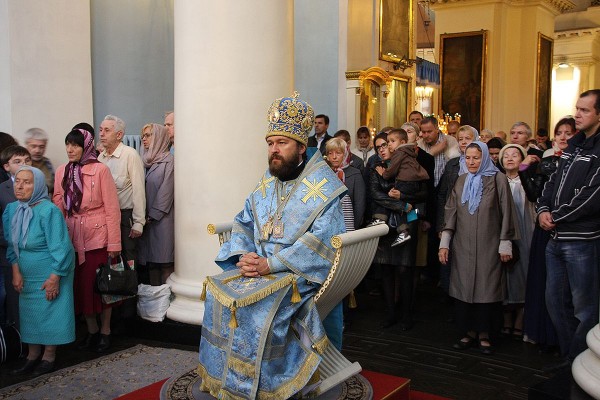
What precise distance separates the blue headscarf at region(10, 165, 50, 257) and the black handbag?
0.66 meters

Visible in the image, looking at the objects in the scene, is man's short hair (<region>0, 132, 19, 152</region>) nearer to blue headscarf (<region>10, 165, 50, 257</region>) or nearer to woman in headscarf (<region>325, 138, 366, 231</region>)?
blue headscarf (<region>10, 165, 50, 257</region>)

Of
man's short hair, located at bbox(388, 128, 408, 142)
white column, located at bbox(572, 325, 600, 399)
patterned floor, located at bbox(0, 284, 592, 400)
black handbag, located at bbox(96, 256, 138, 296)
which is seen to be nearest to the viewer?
white column, located at bbox(572, 325, 600, 399)

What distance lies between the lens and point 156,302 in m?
5.71

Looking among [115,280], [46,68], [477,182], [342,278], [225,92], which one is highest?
[46,68]

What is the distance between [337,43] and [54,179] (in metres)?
6.00

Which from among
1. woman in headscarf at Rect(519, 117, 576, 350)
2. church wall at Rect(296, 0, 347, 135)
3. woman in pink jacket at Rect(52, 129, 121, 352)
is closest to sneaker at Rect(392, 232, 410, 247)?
woman in headscarf at Rect(519, 117, 576, 350)

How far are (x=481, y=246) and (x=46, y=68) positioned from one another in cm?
480

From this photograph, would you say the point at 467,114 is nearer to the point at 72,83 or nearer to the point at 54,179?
the point at 72,83

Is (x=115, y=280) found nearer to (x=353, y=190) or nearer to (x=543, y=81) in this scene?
(x=353, y=190)

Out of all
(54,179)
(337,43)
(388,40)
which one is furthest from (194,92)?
(388,40)

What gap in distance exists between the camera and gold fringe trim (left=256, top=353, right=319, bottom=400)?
135 inches

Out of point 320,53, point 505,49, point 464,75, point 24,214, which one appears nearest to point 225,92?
point 24,214

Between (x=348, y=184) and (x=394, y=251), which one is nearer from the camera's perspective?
(x=394, y=251)

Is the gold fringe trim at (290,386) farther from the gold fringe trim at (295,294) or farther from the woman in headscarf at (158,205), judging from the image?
the woman in headscarf at (158,205)
